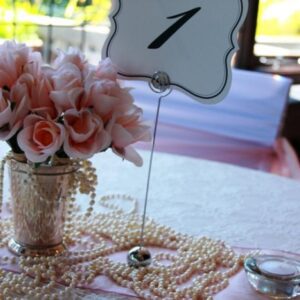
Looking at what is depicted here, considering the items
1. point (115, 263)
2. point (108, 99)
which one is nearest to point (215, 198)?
point (115, 263)

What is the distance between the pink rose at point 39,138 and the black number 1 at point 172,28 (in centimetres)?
21

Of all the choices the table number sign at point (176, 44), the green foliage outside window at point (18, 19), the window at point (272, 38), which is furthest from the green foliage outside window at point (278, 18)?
the table number sign at point (176, 44)

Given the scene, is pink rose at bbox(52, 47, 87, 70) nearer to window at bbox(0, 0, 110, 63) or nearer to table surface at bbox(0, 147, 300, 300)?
table surface at bbox(0, 147, 300, 300)

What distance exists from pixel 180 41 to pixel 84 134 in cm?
21

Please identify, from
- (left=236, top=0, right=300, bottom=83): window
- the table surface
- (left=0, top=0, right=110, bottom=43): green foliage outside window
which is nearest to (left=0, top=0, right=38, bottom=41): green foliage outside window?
(left=0, top=0, right=110, bottom=43): green foliage outside window

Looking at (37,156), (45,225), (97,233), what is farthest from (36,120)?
(97,233)

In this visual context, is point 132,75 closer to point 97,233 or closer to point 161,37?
point 161,37

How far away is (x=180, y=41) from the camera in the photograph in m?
0.86

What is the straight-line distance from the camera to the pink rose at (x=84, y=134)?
0.76 meters

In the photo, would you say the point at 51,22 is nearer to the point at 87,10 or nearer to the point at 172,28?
the point at 87,10

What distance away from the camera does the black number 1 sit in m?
0.85

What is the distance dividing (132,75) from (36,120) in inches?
7.1

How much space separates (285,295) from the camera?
80 centimetres

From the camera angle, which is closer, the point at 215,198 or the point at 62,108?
the point at 62,108
